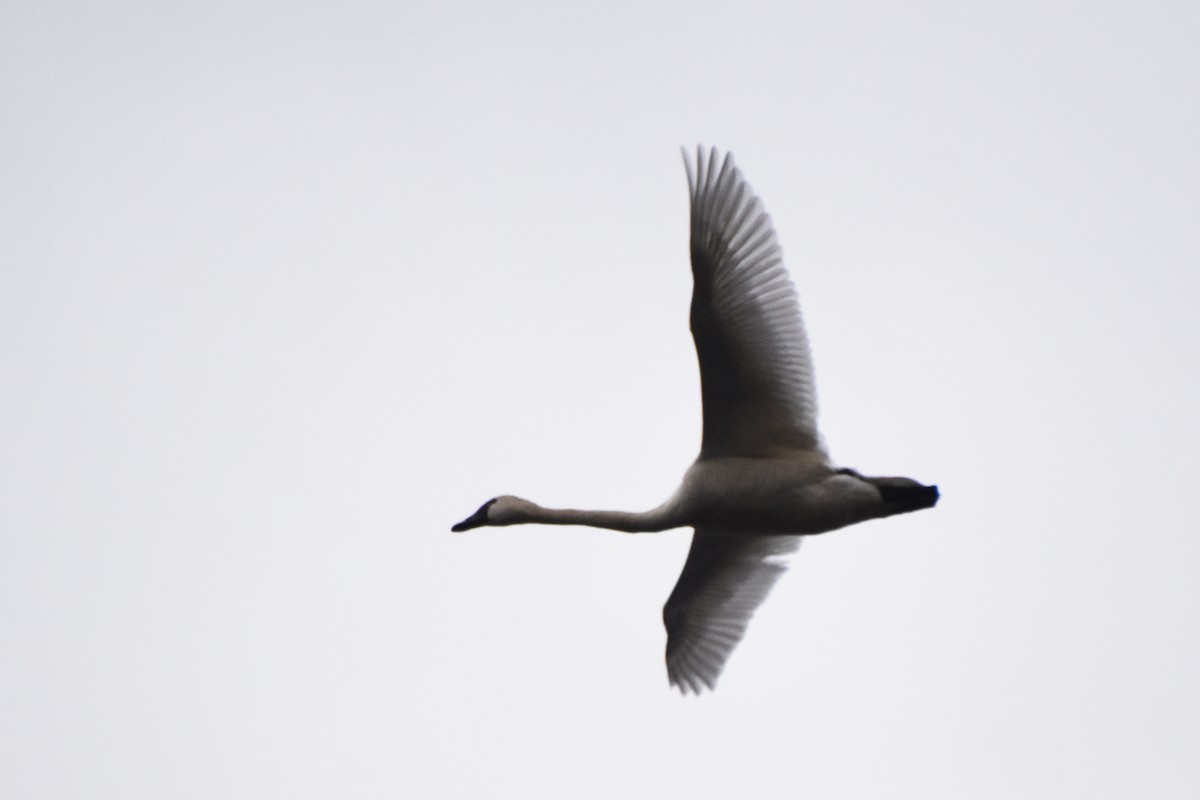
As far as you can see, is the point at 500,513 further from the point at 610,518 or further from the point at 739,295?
the point at 739,295

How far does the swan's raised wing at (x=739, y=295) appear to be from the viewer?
1331 cm

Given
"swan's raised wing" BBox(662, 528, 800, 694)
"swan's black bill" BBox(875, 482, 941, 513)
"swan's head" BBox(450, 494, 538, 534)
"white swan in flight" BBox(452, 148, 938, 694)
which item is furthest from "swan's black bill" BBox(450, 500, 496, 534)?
"swan's black bill" BBox(875, 482, 941, 513)

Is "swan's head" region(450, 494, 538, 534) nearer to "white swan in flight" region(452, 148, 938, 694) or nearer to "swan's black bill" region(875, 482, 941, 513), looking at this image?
"white swan in flight" region(452, 148, 938, 694)

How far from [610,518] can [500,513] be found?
46.9 inches

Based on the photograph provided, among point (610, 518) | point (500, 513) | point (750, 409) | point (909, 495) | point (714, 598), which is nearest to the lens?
point (909, 495)

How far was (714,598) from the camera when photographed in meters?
15.5

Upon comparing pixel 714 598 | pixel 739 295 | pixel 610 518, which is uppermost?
pixel 739 295

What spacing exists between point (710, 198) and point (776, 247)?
0.74 metres

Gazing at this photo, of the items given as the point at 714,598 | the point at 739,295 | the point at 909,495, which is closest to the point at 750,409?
the point at 739,295

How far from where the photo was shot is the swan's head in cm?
1475

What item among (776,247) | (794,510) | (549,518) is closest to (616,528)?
(549,518)

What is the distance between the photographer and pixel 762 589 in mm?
15359

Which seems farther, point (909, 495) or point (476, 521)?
point (476, 521)

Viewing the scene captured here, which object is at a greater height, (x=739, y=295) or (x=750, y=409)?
(x=739, y=295)
